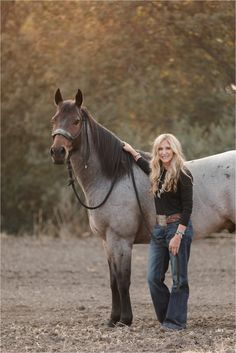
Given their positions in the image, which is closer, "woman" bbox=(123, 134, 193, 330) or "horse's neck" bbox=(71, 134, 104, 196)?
"woman" bbox=(123, 134, 193, 330)

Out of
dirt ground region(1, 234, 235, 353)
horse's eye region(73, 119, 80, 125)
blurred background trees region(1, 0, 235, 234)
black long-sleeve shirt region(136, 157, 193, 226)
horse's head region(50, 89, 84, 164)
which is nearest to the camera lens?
dirt ground region(1, 234, 235, 353)

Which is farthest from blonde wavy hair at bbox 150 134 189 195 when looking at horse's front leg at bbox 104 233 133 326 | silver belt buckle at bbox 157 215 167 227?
horse's front leg at bbox 104 233 133 326

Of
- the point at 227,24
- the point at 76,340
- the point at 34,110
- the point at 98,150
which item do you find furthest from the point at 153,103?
the point at 76,340

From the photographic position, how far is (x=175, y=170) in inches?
263

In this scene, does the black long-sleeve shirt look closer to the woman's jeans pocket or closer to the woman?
the woman

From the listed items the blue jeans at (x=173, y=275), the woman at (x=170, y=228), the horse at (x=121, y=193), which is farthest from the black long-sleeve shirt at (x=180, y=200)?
the horse at (x=121, y=193)

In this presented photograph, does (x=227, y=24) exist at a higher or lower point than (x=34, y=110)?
higher

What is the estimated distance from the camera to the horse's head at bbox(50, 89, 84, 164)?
22.7ft

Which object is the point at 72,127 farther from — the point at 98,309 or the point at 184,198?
the point at 98,309

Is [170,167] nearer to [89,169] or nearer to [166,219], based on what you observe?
[166,219]

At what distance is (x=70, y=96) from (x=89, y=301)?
721cm

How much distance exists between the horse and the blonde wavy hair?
43cm

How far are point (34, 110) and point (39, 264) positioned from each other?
4.53 m

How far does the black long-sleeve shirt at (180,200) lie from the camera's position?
668 cm
